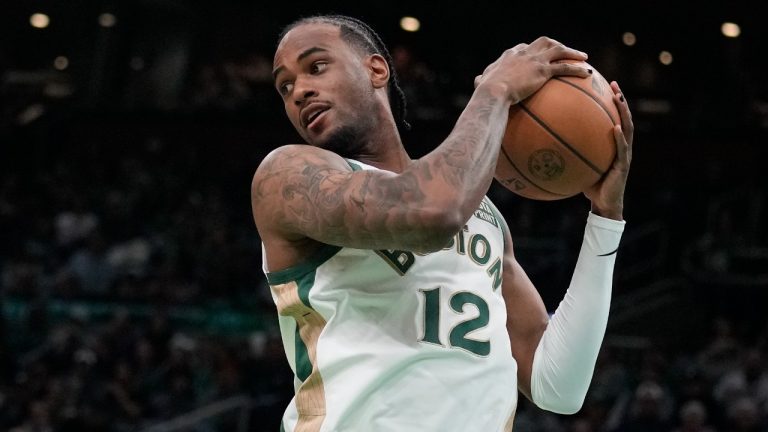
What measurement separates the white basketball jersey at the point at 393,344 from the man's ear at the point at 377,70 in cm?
52

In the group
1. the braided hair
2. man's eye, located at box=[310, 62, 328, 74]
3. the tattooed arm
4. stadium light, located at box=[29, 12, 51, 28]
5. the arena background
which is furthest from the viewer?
stadium light, located at box=[29, 12, 51, 28]

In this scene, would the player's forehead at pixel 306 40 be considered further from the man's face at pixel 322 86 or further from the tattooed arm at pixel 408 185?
the tattooed arm at pixel 408 185

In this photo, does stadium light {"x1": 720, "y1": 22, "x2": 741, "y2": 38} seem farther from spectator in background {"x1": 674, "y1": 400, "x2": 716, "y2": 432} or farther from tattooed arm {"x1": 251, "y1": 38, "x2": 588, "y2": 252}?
tattooed arm {"x1": 251, "y1": 38, "x2": 588, "y2": 252}

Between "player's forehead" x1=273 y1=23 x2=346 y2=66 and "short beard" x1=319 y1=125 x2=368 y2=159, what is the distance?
0.21m

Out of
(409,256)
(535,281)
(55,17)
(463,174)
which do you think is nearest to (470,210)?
(463,174)

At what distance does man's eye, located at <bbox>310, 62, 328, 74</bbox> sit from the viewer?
294 cm

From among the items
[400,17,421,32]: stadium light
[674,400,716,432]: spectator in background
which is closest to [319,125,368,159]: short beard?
[674,400,716,432]: spectator in background

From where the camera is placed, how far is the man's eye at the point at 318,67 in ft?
9.66

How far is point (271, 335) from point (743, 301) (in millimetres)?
4493

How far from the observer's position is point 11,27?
59.6 feet

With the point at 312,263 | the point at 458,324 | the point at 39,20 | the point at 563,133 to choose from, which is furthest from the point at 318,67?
the point at 39,20

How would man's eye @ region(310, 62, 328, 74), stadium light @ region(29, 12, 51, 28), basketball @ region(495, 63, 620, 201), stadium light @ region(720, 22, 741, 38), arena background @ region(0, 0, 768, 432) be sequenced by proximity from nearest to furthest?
basketball @ region(495, 63, 620, 201) < man's eye @ region(310, 62, 328, 74) < arena background @ region(0, 0, 768, 432) < stadium light @ region(720, 22, 741, 38) < stadium light @ region(29, 12, 51, 28)

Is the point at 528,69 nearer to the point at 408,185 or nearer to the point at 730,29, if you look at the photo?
the point at 408,185

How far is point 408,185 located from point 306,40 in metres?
0.61
